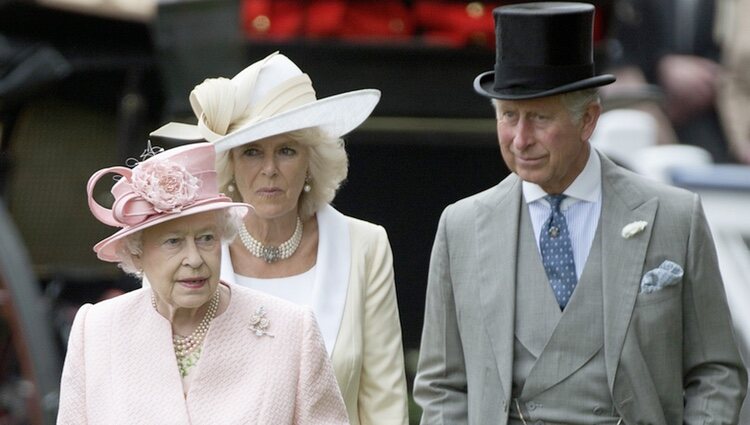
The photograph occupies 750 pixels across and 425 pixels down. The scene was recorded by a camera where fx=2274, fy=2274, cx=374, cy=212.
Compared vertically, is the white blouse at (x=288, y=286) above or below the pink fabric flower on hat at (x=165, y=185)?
below

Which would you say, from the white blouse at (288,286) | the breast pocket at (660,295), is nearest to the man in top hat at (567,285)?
the breast pocket at (660,295)

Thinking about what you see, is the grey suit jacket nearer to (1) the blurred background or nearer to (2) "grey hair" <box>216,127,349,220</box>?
(2) "grey hair" <box>216,127,349,220</box>

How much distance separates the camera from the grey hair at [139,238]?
5102 millimetres

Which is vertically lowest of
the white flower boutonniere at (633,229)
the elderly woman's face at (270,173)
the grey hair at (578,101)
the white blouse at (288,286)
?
the white blouse at (288,286)

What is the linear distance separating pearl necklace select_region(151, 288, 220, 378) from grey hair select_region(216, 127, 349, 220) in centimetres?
80

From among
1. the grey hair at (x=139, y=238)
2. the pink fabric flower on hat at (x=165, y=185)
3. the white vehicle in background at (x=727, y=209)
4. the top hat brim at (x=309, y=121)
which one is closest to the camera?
the pink fabric flower on hat at (x=165, y=185)

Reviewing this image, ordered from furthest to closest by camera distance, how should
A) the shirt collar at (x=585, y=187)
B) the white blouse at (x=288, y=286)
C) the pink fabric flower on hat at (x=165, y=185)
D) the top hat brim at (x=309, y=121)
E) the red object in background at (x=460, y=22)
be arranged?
the red object in background at (x=460, y=22)
the white blouse at (x=288, y=286)
the top hat brim at (x=309, y=121)
the shirt collar at (x=585, y=187)
the pink fabric flower on hat at (x=165, y=185)

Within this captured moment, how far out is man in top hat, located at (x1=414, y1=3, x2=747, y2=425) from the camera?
5.38 metres

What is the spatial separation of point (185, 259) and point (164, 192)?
0.51 ft

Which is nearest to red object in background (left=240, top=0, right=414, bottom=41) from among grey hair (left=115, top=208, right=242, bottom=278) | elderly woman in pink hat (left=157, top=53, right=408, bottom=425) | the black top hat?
elderly woman in pink hat (left=157, top=53, right=408, bottom=425)

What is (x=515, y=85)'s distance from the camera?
17.9ft

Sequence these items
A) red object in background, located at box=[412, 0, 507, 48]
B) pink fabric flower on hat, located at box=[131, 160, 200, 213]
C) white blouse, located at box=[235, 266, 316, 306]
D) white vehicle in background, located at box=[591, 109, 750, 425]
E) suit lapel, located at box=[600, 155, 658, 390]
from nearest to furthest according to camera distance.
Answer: pink fabric flower on hat, located at box=[131, 160, 200, 213], suit lapel, located at box=[600, 155, 658, 390], white blouse, located at box=[235, 266, 316, 306], white vehicle in background, located at box=[591, 109, 750, 425], red object in background, located at box=[412, 0, 507, 48]

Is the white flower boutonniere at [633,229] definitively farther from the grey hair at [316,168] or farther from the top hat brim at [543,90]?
the grey hair at [316,168]

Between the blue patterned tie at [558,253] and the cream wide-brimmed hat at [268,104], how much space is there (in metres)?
0.66
